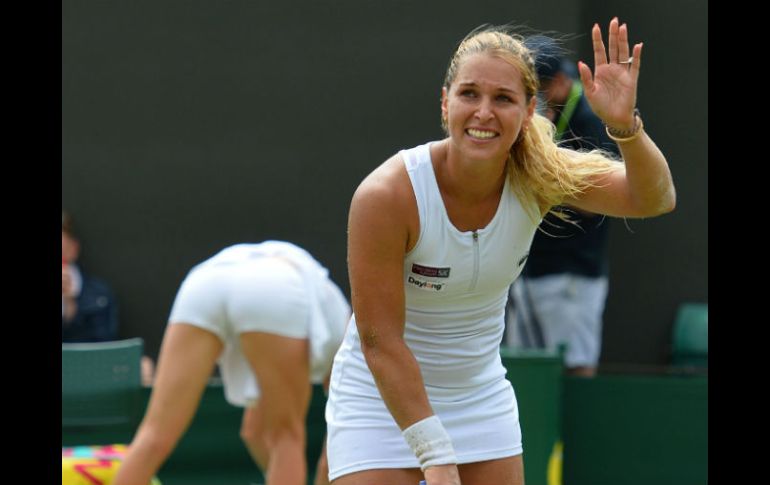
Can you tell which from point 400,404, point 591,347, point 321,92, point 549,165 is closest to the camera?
point 400,404

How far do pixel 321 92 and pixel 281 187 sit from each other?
645 millimetres

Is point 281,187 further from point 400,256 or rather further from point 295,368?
point 400,256

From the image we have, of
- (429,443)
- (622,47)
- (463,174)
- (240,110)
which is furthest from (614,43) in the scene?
(240,110)

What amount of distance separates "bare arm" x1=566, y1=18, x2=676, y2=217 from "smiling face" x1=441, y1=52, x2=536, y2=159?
20 centimetres

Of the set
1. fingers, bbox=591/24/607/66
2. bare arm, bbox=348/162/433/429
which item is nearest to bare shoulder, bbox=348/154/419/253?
bare arm, bbox=348/162/433/429

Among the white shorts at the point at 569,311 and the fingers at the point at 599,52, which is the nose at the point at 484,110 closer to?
the fingers at the point at 599,52

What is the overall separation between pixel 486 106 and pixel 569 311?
13.0 feet

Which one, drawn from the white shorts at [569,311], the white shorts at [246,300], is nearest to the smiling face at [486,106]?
the white shorts at [246,300]

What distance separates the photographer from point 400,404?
12.1 feet

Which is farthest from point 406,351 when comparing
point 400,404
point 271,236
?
point 271,236

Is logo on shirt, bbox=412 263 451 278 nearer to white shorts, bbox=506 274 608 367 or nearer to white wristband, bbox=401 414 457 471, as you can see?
white wristband, bbox=401 414 457 471

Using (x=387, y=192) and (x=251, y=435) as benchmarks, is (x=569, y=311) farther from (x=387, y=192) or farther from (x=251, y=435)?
(x=387, y=192)

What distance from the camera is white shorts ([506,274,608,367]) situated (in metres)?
7.53

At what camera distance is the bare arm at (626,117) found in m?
3.71
